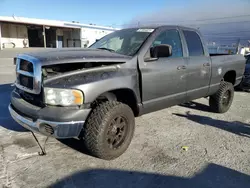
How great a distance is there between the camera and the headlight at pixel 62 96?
8.34ft

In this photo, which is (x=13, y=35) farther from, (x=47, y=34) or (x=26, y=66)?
(x=26, y=66)

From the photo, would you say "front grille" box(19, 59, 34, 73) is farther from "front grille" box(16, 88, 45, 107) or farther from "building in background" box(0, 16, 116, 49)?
"building in background" box(0, 16, 116, 49)

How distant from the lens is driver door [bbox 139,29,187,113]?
340 centimetres

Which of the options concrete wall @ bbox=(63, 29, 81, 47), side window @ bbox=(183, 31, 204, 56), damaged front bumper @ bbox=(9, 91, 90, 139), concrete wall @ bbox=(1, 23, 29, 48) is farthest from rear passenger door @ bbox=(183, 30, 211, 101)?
concrete wall @ bbox=(63, 29, 81, 47)

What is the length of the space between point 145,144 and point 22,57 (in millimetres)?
2250

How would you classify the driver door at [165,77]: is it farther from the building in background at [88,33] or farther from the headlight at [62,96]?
the building in background at [88,33]

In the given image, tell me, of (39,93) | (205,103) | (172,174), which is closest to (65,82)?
(39,93)

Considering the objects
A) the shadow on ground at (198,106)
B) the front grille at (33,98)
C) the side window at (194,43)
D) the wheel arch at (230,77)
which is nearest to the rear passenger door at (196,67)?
the side window at (194,43)

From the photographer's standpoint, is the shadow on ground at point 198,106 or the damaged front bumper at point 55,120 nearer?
the damaged front bumper at point 55,120

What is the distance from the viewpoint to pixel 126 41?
12.6 ft

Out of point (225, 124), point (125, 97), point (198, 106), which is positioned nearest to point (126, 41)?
point (125, 97)

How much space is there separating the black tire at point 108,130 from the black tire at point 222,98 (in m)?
2.86

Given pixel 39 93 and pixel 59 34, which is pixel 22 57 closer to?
pixel 39 93

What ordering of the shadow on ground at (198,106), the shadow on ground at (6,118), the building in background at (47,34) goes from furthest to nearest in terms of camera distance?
the building in background at (47,34) → the shadow on ground at (198,106) → the shadow on ground at (6,118)
